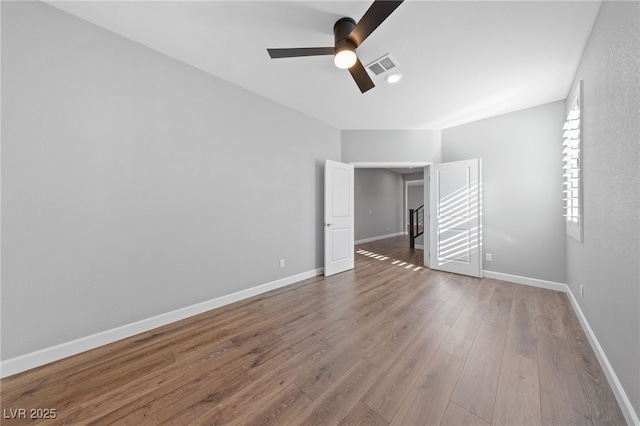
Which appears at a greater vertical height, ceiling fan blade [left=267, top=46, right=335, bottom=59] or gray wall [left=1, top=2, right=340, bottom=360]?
ceiling fan blade [left=267, top=46, right=335, bottom=59]

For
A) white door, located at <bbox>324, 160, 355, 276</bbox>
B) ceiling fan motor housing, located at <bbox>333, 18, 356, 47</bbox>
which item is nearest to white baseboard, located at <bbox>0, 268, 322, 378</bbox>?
white door, located at <bbox>324, 160, 355, 276</bbox>

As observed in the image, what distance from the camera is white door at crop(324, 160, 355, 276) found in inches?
146

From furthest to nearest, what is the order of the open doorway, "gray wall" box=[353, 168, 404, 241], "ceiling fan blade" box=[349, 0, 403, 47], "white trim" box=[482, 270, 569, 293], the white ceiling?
"gray wall" box=[353, 168, 404, 241] < the open doorway < "white trim" box=[482, 270, 569, 293] < the white ceiling < "ceiling fan blade" box=[349, 0, 403, 47]

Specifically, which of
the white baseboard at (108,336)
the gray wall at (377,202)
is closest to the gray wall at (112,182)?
the white baseboard at (108,336)

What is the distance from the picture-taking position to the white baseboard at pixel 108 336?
1.57 metres

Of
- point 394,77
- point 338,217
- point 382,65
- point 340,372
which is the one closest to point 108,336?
point 340,372

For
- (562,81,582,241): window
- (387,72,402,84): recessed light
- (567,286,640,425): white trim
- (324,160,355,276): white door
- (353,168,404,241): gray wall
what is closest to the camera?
(567,286,640,425): white trim

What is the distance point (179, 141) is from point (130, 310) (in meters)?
1.72

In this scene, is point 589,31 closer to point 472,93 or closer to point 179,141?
point 472,93

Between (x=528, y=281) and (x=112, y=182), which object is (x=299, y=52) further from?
(x=528, y=281)

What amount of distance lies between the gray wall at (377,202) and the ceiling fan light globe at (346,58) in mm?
4735

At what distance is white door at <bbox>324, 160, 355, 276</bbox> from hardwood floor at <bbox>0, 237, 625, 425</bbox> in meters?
1.32

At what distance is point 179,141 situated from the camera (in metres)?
2.30

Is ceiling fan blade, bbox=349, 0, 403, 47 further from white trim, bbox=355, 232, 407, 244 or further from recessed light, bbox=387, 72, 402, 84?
white trim, bbox=355, 232, 407, 244
